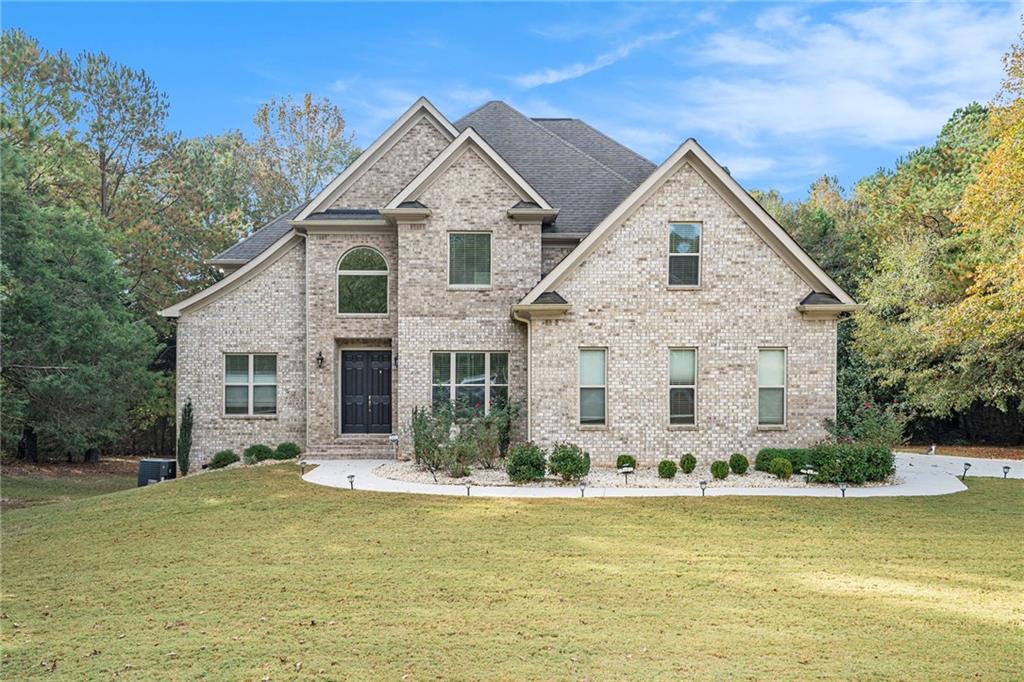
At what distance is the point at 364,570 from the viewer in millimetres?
8781

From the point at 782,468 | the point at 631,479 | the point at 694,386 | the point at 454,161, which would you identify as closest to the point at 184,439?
the point at 454,161

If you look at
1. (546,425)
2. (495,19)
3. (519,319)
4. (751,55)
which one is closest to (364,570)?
(546,425)

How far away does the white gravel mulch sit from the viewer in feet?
49.0

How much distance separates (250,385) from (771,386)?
44.1 feet

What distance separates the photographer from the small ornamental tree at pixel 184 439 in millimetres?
19359

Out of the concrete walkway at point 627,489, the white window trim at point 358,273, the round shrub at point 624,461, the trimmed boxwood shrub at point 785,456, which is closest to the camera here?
the concrete walkway at point 627,489

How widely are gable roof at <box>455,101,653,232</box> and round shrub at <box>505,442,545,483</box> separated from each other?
22.6ft

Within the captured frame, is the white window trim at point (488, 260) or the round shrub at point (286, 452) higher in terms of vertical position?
the white window trim at point (488, 260)

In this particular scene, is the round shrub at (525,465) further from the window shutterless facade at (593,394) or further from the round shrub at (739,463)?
the round shrub at (739,463)

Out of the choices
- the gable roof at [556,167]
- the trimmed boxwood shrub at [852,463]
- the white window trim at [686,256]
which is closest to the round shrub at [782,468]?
the trimmed boxwood shrub at [852,463]

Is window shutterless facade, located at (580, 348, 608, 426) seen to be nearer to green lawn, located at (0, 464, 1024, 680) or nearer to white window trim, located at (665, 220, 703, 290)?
white window trim, located at (665, 220, 703, 290)

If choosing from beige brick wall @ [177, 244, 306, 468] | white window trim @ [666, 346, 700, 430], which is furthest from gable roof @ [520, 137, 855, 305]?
beige brick wall @ [177, 244, 306, 468]

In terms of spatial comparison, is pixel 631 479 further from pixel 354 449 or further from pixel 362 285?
pixel 362 285

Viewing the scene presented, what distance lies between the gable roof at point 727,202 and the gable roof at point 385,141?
5.57 m
